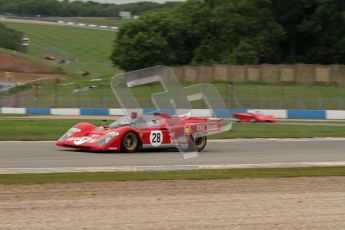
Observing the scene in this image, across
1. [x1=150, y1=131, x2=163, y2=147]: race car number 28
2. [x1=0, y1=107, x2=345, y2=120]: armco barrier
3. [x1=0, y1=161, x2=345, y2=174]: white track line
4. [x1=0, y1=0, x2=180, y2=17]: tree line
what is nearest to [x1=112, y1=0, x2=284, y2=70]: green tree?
[x1=0, y1=107, x2=345, y2=120]: armco barrier

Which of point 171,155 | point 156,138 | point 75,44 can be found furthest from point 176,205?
point 75,44

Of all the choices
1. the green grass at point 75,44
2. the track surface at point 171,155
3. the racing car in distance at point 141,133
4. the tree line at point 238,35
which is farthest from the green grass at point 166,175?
the green grass at point 75,44

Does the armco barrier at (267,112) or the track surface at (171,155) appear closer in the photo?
the track surface at (171,155)

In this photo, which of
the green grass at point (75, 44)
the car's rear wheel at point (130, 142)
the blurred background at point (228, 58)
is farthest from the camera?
the green grass at point (75, 44)

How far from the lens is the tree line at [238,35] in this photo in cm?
5975

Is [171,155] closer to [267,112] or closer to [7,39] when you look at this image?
[267,112]

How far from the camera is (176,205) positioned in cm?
912

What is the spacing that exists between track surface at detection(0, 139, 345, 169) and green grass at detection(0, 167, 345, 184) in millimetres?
1503

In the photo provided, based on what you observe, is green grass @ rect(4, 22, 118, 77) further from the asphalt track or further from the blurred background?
the asphalt track

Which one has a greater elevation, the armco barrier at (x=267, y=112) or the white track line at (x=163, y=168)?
the white track line at (x=163, y=168)

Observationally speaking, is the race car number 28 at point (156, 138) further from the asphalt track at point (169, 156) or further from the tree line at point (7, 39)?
the tree line at point (7, 39)

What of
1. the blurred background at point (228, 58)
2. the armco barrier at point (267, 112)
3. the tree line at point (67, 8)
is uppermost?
the tree line at point (67, 8)

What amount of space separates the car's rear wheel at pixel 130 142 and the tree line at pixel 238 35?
137 ft

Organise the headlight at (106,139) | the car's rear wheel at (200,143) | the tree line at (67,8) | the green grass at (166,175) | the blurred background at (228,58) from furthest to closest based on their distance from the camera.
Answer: the tree line at (67,8) < the blurred background at (228,58) < the car's rear wheel at (200,143) < the headlight at (106,139) < the green grass at (166,175)
